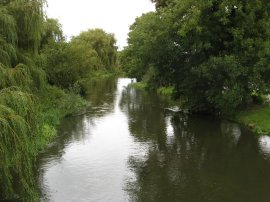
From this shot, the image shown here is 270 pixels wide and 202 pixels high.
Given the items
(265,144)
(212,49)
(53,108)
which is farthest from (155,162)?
(53,108)

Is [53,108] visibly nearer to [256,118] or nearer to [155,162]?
[155,162]

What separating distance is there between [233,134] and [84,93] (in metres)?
26.9

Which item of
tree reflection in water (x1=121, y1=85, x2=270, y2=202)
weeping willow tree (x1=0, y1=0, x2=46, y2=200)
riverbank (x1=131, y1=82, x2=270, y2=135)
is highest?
weeping willow tree (x1=0, y1=0, x2=46, y2=200)

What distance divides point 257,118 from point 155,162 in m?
10.7

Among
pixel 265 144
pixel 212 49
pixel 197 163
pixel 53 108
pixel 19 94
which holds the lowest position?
pixel 197 163

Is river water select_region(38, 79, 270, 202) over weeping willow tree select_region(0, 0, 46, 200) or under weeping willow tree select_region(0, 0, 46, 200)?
under

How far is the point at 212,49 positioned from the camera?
28031 mm

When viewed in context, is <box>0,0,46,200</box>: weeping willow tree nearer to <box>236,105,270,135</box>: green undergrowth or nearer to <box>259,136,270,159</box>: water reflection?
<box>259,136,270,159</box>: water reflection

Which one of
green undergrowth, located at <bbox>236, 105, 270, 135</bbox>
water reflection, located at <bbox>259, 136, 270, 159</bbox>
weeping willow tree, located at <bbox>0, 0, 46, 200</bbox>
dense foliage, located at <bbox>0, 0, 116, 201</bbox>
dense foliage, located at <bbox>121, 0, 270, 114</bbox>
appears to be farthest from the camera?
dense foliage, located at <bbox>121, 0, 270, 114</bbox>

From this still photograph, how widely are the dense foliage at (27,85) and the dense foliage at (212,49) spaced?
8436 mm

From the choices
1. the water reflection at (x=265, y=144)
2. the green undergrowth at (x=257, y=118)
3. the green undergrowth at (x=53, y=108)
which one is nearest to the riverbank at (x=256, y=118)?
the green undergrowth at (x=257, y=118)

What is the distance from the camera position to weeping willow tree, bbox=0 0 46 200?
35.5ft

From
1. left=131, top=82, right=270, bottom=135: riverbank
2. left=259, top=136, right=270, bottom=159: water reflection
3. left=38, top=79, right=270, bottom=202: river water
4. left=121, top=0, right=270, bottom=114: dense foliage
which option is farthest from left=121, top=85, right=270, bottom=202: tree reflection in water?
left=121, top=0, right=270, bottom=114: dense foliage

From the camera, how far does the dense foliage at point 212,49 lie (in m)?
25.4
